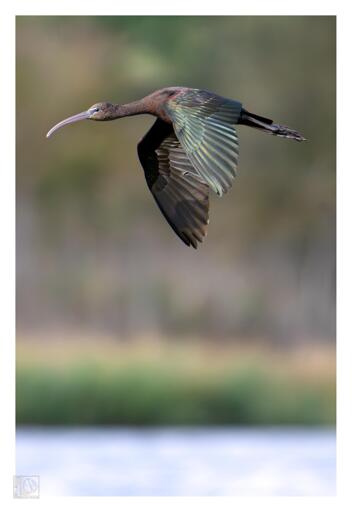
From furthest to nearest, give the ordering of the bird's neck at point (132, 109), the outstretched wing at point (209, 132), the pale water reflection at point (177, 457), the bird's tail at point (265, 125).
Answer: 1. the pale water reflection at point (177, 457)
2. the bird's neck at point (132, 109)
3. the bird's tail at point (265, 125)
4. the outstretched wing at point (209, 132)

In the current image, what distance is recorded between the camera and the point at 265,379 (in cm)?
1046

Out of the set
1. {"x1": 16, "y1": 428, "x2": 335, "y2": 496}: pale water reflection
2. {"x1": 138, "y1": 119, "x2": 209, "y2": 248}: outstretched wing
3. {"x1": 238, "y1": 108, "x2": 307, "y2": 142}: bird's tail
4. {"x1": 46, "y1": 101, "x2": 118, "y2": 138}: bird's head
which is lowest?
{"x1": 16, "y1": 428, "x2": 335, "y2": 496}: pale water reflection

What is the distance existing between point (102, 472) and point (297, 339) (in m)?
1.90

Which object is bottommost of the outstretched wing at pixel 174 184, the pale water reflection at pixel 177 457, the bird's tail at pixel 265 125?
the pale water reflection at pixel 177 457

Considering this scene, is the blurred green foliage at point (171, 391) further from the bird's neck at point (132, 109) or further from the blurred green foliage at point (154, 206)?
the bird's neck at point (132, 109)

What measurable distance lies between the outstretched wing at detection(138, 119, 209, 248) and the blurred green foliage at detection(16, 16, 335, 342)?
351 centimetres

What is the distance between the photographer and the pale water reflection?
32.3 feet

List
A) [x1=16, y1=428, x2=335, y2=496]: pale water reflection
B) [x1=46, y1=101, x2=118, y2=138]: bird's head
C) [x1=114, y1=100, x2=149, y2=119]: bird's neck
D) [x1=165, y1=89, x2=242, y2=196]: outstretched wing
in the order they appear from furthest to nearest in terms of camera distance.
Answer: [x1=16, y1=428, x2=335, y2=496]: pale water reflection → [x1=46, y1=101, x2=118, y2=138]: bird's head → [x1=114, y1=100, x2=149, y2=119]: bird's neck → [x1=165, y1=89, x2=242, y2=196]: outstretched wing

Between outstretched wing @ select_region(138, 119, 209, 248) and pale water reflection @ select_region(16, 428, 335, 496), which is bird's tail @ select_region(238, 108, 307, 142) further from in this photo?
pale water reflection @ select_region(16, 428, 335, 496)

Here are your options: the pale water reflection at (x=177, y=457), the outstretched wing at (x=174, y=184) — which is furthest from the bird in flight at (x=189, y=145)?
the pale water reflection at (x=177, y=457)

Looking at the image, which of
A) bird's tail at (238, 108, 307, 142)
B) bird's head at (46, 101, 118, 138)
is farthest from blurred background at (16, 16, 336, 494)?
bird's tail at (238, 108, 307, 142)

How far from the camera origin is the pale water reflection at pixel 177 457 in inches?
387
